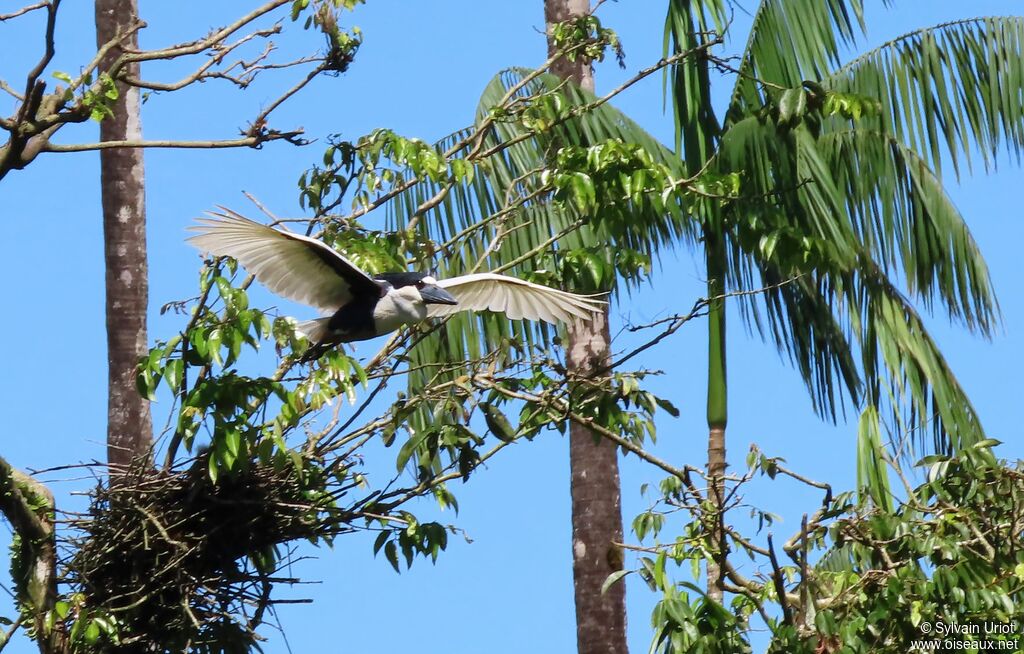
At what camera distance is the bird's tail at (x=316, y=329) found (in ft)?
22.1

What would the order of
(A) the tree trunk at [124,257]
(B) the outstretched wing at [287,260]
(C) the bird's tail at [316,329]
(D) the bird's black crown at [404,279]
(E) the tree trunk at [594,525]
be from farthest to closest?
(E) the tree trunk at [594,525] → (A) the tree trunk at [124,257] → (C) the bird's tail at [316,329] → (D) the bird's black crown at [404,279] → (B) the outstretched wing at [287,260]

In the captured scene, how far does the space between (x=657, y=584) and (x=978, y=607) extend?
44.3 inches

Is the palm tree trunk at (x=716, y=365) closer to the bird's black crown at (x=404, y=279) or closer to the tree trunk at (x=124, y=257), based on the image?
the bird's black crown at (x=404, y=279)

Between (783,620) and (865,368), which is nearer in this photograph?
(783,620)

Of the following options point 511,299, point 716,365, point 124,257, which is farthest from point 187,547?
point 716,365

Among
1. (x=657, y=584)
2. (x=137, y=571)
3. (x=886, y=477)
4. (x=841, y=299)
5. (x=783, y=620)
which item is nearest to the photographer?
(x=657, y=584)

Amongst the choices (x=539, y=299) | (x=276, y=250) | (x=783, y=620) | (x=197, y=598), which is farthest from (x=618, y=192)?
(x=197, y=598)

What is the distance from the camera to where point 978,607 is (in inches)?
198

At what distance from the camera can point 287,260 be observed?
251 inches

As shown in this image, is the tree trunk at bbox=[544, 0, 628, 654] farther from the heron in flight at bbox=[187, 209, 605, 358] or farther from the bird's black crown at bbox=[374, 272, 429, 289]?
the bird's black crown at bbox=[374, 272, 429, 289]

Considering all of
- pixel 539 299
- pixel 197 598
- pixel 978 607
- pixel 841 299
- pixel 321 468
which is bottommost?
pixel 978 607

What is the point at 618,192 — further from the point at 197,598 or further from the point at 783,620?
the point at 197,598

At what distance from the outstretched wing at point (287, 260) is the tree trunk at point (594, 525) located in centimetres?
221

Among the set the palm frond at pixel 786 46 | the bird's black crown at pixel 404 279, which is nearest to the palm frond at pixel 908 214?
the palm frond at pixel 786 46
